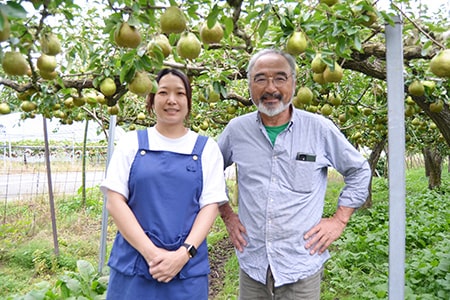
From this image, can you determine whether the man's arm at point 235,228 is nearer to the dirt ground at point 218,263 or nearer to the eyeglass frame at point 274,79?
the eyeglass frame at point 274,79

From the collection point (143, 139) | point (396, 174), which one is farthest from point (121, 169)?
point (396, 174)

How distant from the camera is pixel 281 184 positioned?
6.02 ft

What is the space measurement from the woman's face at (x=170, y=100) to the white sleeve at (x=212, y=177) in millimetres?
171

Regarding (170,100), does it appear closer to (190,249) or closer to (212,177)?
(212,177)

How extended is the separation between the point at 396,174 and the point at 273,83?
24.8 inches

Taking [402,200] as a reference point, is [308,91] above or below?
above

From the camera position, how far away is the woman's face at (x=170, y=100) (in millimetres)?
1678

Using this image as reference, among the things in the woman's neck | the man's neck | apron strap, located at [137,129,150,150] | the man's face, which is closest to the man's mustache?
the man's face

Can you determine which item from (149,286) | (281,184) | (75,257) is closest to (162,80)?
(281,184)

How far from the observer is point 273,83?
185cm

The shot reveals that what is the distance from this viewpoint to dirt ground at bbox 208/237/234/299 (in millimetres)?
4480

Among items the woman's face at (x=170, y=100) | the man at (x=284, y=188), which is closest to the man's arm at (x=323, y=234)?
the man at (x=284, y=188)

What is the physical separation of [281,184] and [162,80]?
67cm

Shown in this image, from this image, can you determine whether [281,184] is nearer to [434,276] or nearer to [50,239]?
[434,276]
